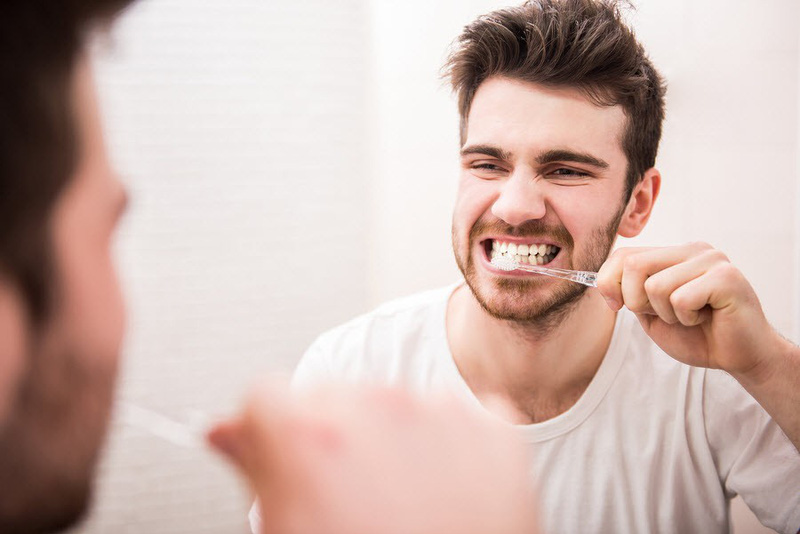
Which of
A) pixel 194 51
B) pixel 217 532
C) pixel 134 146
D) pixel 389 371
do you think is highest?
pixel 194 51

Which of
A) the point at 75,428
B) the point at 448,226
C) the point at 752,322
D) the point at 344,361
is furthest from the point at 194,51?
the point at 75,428

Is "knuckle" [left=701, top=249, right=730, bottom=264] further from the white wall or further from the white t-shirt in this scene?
the white wall

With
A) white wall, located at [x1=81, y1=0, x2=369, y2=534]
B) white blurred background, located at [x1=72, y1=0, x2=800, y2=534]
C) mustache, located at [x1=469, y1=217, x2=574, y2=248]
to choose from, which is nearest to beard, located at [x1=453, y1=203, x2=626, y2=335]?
mustache, located at [x1=469, y1=217, x2=574, y2=248]

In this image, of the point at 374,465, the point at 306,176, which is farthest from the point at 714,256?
the point at 306,176

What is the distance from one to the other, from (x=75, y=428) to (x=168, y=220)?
1144 mm

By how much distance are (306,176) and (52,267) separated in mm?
1227

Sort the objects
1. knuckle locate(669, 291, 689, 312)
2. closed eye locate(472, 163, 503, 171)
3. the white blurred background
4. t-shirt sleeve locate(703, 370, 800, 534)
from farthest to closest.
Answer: the white blurred background → closed eye locate(472, 163, 503, 171) → t-shirt sleeve locate(703, 370, 800, 534) → knuckle locate(669, 291, 689, 312)

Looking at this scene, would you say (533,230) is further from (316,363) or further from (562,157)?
(316,363)

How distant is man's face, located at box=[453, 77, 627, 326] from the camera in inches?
37.6

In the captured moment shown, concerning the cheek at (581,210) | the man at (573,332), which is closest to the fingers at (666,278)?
the man at (573,332)

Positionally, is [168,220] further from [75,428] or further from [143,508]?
[75,428]

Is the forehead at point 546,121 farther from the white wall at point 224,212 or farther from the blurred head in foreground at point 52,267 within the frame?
the blurred head in foreground at point 52,267

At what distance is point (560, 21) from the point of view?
0.98 metres

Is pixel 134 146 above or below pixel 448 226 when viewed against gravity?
above
